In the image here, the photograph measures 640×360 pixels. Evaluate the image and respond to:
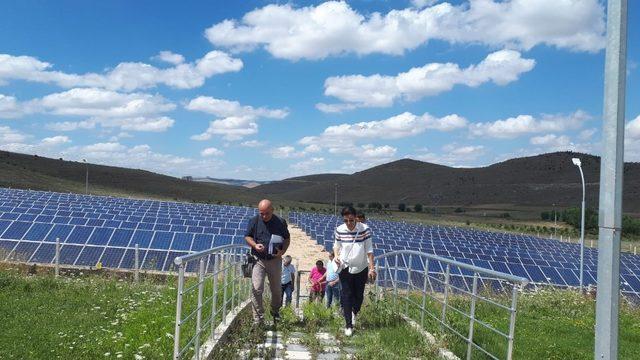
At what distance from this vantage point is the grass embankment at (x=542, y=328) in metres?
7.21

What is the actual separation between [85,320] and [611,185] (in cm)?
694

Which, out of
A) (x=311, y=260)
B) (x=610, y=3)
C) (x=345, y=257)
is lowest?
(x=311, y=260)

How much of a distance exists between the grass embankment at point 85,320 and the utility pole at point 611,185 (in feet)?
12.1

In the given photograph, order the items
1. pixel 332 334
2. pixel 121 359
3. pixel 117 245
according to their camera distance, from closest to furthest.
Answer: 1. pixel 121 359
2. pixel 332 334
3. pixel 117 245

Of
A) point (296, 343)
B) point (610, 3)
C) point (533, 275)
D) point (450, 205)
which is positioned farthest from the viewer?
point (450, 205)

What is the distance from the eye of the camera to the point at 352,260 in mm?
8055

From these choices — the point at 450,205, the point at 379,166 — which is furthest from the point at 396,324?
the point at 379,166

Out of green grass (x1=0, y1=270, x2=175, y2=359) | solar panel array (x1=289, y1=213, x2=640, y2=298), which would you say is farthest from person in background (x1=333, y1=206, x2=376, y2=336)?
solar panel array (x1=289, y1=213, x2=640, y2=298)

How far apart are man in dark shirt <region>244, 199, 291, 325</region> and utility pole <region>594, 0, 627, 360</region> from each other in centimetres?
447

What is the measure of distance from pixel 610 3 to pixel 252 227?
5.08 meters

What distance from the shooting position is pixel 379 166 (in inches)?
7549

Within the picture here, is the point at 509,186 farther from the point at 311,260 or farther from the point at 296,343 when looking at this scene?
the point at 296,343

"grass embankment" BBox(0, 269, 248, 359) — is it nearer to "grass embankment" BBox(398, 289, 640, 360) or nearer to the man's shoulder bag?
the man's shoulder bag

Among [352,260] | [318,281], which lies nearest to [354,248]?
[352,260]
